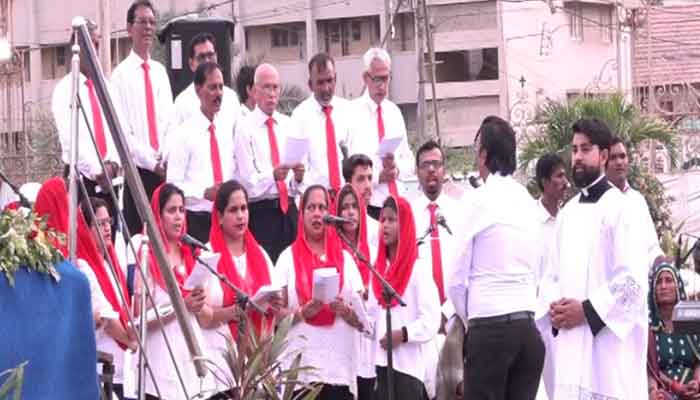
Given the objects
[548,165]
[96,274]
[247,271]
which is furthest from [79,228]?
[548,165]

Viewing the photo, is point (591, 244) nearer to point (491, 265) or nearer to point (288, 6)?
point (491, 265)

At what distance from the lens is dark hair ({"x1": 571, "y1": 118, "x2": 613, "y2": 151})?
9.84 meters

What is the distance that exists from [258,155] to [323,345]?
1785 mm

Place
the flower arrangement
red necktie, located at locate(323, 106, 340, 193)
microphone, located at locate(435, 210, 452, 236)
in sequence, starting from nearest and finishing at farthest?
the flower arrangement, microphone, located at locate(435, 210, 452, 236), red necktie, located at locate(323, 106, 340, 193)

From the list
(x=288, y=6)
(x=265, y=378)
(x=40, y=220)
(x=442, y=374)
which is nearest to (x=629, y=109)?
(x=442, y=374)

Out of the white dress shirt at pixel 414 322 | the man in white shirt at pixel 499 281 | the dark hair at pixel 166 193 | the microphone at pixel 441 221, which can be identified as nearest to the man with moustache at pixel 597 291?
the man in white shirt at pixel 499 281

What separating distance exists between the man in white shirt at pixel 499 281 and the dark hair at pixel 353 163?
7.68ft

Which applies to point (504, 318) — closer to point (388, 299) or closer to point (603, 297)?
point (603, 297)

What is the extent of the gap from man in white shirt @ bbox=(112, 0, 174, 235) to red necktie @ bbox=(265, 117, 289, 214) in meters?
0.73

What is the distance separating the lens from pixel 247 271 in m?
10.4

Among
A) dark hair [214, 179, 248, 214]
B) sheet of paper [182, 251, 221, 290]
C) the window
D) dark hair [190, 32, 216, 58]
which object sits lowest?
sheet of paper [182, 251, 221, 290]

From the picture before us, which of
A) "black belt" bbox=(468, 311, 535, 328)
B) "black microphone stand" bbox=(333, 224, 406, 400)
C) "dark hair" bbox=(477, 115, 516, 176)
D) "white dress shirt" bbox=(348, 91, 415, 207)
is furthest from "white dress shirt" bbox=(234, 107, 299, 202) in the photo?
"black belt" bbox=(468, 311, 535, 328)

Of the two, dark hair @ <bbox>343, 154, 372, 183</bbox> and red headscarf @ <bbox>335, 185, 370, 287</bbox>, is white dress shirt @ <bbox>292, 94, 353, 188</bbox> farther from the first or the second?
red headscarf @ <bbox>335, 185, 370, 287</bbox>

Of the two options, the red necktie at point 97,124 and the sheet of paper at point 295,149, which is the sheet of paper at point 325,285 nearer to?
the sheet of paper at point 295,149
